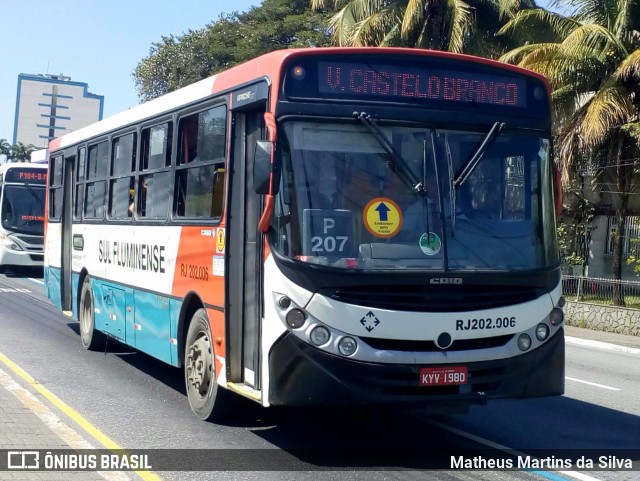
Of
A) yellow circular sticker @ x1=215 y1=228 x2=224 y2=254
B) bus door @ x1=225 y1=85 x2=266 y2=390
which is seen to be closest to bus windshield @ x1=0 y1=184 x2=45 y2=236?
yellow circular sticker @ x1=215 y1=228 x2=224 y2=254

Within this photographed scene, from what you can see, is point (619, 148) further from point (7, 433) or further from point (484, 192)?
point (7, 433)

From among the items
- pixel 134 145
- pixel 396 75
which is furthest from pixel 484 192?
pixel 134 145

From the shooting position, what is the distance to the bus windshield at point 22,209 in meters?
27.2

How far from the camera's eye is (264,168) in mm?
7168

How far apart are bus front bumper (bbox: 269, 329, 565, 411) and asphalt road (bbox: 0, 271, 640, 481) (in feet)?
1.12

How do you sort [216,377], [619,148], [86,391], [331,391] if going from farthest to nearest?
[619,148], [86,391], [216,377], [331,391]

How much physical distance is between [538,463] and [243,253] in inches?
115

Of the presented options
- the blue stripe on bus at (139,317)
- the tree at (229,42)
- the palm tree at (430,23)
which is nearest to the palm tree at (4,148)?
the tree at (229,42)

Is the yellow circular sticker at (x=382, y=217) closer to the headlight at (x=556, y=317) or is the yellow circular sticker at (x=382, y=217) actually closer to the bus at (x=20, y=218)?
the headlight at (x=556, y=317)

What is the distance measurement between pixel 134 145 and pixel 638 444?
21.1 feet

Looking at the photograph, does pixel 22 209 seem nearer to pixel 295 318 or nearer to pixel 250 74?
pixel 250 74

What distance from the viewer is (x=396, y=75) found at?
7.71m

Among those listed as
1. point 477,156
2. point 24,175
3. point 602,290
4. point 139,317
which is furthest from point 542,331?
point 24,175

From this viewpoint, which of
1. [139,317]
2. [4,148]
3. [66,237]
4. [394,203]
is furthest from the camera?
[4,148]
